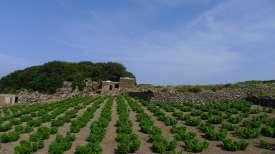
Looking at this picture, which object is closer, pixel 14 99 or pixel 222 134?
pixel 222 134

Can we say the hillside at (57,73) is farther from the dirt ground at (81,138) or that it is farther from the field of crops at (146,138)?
the dirt ground at (81,138)

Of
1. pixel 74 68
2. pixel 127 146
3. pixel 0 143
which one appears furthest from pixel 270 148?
pixel 74 68

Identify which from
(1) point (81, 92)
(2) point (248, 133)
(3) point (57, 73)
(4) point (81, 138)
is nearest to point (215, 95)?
(2) point (248, 133)

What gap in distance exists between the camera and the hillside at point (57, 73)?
100 m

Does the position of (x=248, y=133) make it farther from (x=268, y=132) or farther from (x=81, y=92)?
(x=81, y=92)

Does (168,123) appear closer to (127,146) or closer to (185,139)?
(185,139)

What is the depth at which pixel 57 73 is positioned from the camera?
4048 inches

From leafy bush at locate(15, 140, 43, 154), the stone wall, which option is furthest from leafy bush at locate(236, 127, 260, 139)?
the stone wall

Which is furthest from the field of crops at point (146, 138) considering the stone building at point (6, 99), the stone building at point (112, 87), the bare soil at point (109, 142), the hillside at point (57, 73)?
the hillside at point (57, 73)

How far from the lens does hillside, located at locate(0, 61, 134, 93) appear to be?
329ft

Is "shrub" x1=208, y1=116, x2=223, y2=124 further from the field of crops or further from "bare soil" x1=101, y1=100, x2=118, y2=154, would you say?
"bare soil" x1=101, y1=100, x2=118, y2=154


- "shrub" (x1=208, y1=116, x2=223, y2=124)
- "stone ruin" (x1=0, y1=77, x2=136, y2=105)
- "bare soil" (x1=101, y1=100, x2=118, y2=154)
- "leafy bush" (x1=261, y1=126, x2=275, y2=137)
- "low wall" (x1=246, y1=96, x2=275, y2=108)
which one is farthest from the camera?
"stone ruin" (x1=0, y1=77, x2=136, y2=105)

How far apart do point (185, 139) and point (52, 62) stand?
99126 millimetres

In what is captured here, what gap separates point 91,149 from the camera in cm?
1380
